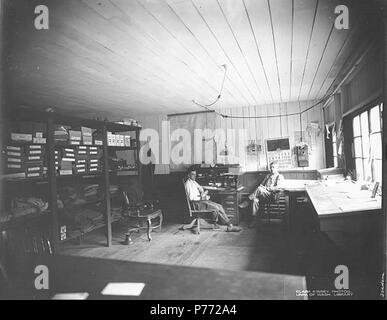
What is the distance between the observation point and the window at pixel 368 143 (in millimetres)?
3418

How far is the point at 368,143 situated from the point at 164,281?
3.75 m

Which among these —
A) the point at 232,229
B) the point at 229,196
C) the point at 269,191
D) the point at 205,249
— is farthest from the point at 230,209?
the point at 205,249

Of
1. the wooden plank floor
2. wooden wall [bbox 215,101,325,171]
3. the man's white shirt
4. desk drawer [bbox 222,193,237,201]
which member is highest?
wooden wall [bbox 215,101,325,171]

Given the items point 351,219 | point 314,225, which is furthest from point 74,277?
point 314,225

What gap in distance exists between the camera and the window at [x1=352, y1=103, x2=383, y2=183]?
3.42 metres

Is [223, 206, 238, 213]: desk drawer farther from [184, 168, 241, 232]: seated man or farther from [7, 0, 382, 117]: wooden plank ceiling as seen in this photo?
[7, 0, 382, 117]: wooden plank ceiling

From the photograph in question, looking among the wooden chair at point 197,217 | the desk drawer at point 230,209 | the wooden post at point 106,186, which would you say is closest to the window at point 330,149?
the desk drawer at point 230,209

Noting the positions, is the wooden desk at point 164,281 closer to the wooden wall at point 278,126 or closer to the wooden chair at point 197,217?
the wooden chair at point 197,217

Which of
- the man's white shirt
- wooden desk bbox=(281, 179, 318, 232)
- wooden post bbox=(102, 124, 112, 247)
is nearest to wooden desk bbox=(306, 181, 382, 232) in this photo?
wooden desk bbox=(281, 179, 318, 232)

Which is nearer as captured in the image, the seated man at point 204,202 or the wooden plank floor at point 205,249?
the wooden plank floor at point 205,249

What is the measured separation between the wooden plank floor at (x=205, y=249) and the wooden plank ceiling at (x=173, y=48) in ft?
9.07

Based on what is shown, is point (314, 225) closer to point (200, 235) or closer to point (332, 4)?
point (200, 235)

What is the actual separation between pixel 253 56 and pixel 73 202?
137 inches

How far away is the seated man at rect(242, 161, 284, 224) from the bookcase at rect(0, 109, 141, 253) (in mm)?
2940
